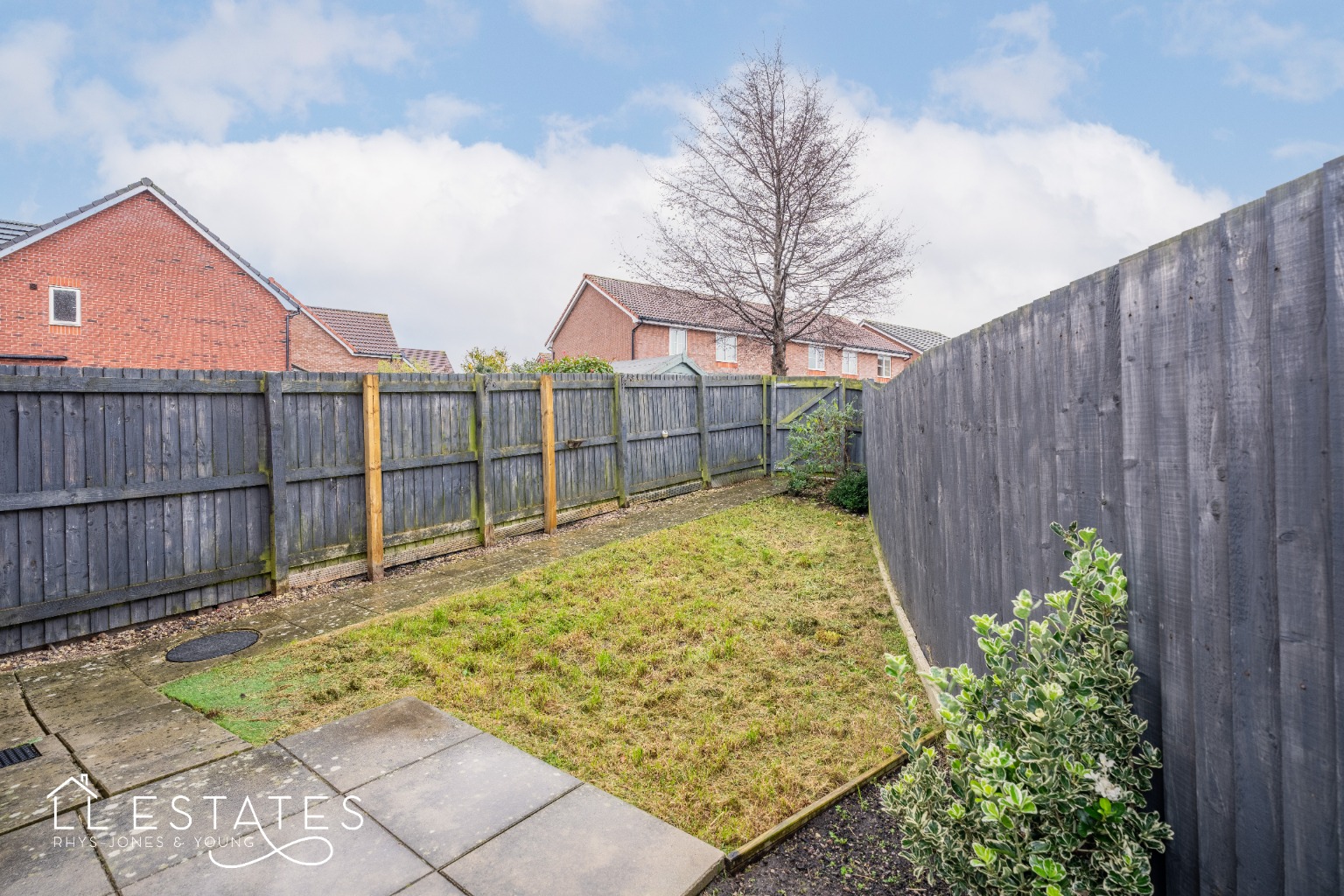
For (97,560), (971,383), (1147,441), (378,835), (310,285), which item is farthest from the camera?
(310,285)

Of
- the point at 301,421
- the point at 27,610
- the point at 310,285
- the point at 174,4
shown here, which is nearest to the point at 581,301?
the point at 310,285

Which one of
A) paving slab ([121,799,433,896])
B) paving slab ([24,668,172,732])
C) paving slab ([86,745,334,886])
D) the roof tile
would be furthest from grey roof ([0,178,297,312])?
paving slab ([121,799,433,896])

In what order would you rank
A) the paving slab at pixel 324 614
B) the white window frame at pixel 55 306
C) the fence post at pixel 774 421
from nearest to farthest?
the paving slab at pixel 324 614, the fence post at pixel 774 421, the white window frame at pixel 55 306

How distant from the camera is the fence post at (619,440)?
382 inches

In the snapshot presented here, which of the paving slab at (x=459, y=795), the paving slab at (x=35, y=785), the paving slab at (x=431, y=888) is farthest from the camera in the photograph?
the paving slab at (x=35, y=785)

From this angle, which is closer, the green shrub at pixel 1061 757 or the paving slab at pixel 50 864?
the green shrub at pixel 1061 757

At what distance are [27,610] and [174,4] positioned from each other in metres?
7.96

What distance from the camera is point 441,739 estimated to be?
3.26m

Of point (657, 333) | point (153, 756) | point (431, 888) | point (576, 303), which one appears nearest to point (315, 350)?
point (576, 303)

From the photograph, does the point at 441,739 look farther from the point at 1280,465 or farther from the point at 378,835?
the point at 1280,465

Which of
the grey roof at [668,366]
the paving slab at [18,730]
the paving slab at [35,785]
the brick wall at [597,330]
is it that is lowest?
the paving slab at [35,785]

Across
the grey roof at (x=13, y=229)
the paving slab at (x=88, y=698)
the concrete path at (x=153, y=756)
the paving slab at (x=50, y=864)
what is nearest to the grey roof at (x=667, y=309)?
the grey roof at (x=13, y=229)

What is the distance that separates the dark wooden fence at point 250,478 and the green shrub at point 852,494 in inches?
142
